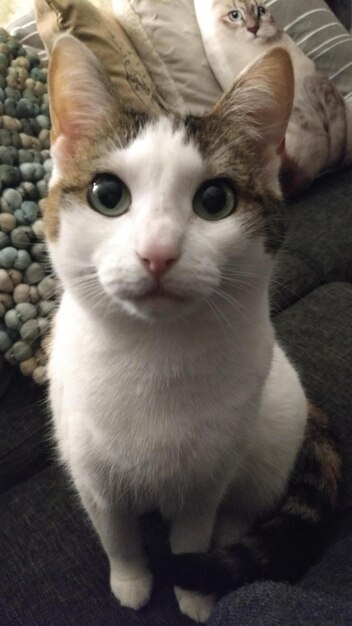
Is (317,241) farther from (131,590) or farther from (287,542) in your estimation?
(131,590)

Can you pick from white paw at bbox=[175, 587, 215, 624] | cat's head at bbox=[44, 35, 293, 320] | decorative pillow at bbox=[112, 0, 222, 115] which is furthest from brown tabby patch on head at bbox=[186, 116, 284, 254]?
decorative pillow at bbox=[112, 0, 222, 115]

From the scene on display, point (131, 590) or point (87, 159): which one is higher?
point (87, 159)

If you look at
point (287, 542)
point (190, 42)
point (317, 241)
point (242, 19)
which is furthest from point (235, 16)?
point (287, 542)

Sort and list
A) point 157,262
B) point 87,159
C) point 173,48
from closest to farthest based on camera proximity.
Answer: point 157,262, point 87,159, point 173,48

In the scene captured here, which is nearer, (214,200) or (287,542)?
(214,200)

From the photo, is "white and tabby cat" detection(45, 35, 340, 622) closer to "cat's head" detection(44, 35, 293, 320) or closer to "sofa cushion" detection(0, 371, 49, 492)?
"cat's head" detection(44, 35, 293, 320)

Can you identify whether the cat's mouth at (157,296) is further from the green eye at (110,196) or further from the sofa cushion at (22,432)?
the sofa cushion at (22,432)

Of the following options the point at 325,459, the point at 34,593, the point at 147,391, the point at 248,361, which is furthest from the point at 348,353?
the point at 34,593
